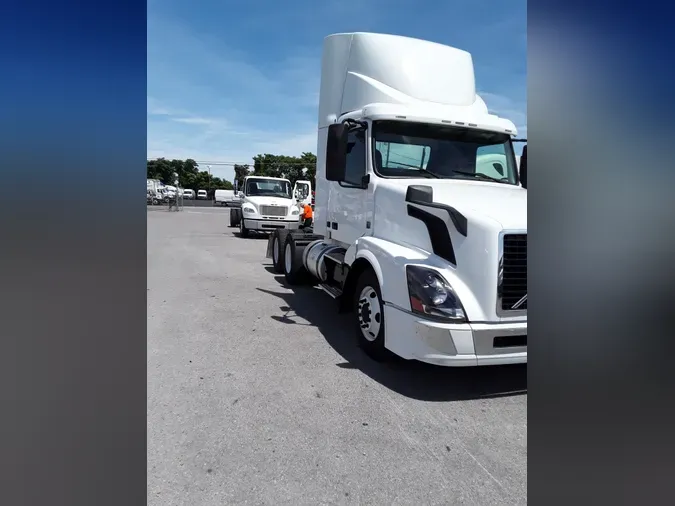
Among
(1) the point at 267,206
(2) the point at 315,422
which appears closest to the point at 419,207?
(2) the point at 315,422

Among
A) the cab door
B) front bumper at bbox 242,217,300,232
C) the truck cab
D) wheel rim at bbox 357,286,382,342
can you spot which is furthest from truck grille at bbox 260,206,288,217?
wheel rim at bbox 357,286,382,342

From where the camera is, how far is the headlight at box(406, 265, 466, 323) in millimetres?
3410

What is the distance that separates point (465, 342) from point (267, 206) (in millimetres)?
13229

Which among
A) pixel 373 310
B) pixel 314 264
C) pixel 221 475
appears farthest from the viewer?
pixel 314 264

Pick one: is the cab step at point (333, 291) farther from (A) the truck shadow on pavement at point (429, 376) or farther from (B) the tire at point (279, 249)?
(B) the tire at point (279, 249)

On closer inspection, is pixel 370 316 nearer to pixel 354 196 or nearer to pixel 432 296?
pixel 432 296

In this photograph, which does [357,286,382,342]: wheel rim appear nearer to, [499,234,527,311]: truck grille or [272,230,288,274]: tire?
[499,234,527,311]: truck grille
